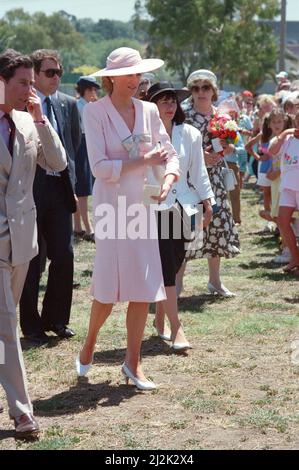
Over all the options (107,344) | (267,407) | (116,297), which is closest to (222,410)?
(267,407)

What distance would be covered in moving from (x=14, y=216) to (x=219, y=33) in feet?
178

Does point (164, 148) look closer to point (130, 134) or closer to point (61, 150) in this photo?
point (130, 134)

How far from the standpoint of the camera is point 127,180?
21.1 feet

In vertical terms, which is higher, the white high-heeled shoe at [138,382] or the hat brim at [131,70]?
the hat brim at [131,70]

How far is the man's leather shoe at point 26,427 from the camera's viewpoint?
18.6 feet

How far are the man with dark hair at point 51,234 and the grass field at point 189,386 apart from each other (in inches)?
8.2

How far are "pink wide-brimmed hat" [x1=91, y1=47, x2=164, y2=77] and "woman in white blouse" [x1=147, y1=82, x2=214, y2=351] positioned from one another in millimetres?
1031

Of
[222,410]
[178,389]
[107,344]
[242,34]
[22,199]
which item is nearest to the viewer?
[22,199]

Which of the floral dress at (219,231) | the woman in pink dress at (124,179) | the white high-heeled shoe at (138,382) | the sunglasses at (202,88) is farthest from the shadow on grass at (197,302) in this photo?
the woman in pink dress at (124,179)

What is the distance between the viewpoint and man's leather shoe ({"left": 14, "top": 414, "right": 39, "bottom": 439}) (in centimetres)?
568

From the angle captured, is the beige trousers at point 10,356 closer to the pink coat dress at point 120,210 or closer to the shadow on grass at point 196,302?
the pink coat dress at point 120,210

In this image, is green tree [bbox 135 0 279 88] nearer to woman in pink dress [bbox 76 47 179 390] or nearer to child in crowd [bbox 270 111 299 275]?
child in crowd [bbox 270 111 299 275]

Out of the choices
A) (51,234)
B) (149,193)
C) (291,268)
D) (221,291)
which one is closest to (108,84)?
(149,193)

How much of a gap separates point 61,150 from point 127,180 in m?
0.57
